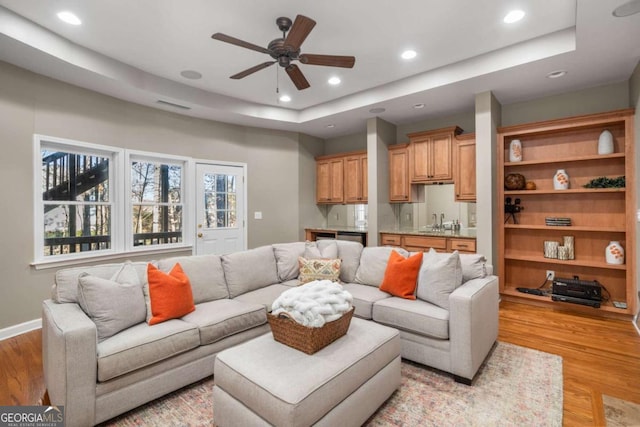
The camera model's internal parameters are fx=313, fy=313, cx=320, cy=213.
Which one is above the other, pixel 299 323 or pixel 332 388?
pixel 299 323

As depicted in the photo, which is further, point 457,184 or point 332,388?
point 457,184

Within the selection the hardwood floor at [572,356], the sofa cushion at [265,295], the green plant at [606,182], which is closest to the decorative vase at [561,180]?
the green plant at [606,182]

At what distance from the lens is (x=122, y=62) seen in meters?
3.64

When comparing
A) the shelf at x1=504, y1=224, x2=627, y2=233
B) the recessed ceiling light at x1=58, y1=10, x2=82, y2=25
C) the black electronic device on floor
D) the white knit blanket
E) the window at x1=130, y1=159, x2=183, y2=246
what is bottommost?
the black electronic device on floor

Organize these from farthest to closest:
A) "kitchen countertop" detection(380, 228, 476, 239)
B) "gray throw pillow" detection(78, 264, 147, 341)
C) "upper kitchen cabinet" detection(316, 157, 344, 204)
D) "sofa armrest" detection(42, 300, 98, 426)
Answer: "upper kitchen cabinet" detection(316, 157, 344, 204), "kitchen countertop" detection(380, 228, 476, 239), "gray throw pillow" detection(78, 264, 147, 341), "sofa armrest" detection(42, 300, 98, 426)

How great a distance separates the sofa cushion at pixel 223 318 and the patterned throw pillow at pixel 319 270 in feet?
2.38

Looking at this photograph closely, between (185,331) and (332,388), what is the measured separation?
1.16 m

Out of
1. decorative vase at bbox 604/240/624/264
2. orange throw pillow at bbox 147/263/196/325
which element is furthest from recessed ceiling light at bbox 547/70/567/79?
orange throw pillow at bbox 147/263/196/325

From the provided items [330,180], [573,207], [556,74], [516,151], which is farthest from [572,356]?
[330,180]

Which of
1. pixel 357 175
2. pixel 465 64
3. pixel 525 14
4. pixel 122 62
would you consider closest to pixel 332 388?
pixel 525 14

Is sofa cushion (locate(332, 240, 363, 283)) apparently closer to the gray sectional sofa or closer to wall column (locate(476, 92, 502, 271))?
the gray sectional sofa

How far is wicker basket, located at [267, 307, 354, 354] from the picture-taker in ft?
5.79

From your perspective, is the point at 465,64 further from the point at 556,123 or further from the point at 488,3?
the point at 556,123

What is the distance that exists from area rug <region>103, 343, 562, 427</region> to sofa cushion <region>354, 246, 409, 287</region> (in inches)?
35.6
